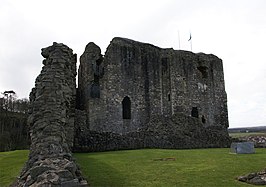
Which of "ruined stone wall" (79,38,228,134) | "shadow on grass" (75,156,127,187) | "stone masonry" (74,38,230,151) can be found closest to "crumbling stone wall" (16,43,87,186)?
"shadow on grass" (75,156,127,187)

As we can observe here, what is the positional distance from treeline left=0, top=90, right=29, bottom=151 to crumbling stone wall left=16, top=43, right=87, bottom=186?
22.6 metres

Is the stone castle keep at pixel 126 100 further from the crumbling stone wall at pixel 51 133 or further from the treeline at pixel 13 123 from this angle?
the treeline at pixel 13 123

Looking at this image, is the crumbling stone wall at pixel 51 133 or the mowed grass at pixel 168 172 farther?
the mowed grass at pixel 168 172

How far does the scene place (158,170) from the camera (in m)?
8.81

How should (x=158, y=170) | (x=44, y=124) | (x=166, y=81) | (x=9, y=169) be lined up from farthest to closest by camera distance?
(x=166, y=81) < (x=9, y=169) < (x=158, y=170) < (x=44, y=124)

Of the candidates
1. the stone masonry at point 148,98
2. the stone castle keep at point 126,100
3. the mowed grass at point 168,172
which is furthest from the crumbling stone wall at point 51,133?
→ the stone masonry at point 148,98

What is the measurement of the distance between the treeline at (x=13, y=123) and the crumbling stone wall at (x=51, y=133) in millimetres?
22627

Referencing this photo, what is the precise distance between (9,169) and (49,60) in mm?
3801

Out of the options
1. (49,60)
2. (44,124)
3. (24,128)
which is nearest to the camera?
(44,124)

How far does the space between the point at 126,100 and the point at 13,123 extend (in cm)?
1748

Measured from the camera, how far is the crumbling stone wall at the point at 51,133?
5.53m

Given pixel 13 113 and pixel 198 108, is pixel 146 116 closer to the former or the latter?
pixel 198 108

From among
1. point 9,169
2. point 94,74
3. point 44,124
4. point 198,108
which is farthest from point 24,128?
point 44,124

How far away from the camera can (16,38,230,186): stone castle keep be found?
28.4 ft
